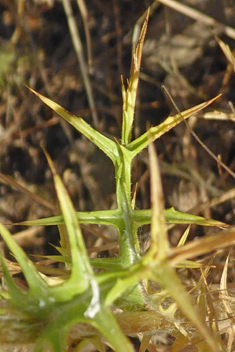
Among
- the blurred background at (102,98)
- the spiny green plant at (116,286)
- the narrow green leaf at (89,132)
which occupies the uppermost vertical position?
the blurred background at (102,98)

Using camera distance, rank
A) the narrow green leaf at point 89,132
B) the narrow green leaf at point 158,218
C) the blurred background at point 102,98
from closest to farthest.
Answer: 1. the narrow green leaf at point 158,218
2. the narrow green leaf at point 89,132
3. the blurred background at point 102,98

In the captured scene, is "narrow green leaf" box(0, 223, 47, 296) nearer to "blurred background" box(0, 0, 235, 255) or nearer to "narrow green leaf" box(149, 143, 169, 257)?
"narrow green leaf" box(149, 143, 169, 257)

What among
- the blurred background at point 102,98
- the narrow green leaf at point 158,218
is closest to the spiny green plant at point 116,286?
the narrow green leaf at point 158,218

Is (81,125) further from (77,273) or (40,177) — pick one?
(40,177)

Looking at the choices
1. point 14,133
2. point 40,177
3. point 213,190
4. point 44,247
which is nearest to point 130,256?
point 213,190

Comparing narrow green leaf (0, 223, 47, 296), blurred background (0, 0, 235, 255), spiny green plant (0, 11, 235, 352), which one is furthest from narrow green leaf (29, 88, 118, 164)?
blurred background (0, 0, 235, 255)

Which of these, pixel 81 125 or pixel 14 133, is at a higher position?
pixel 14 133

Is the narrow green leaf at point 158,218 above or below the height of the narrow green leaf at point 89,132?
below

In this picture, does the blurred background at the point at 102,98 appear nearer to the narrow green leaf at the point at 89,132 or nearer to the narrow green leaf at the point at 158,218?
the narrow green leaf at the point at 89,132
